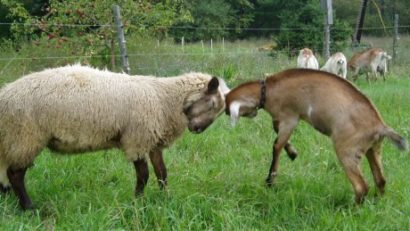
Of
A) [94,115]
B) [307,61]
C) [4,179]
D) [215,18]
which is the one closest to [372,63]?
[307,61]

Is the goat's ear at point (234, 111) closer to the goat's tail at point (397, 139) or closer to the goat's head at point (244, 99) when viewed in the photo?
the goat's head at point (244, 99)

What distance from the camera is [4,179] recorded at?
443 centimetres

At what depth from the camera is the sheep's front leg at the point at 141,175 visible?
4512mm

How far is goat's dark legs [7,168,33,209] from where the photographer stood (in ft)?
13.9

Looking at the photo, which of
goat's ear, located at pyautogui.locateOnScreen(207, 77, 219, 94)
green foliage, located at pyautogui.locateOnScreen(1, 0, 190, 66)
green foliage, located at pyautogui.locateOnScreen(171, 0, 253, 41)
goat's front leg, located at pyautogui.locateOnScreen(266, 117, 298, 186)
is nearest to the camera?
goat's ear, located at pyautogui.locateOnScreen(207, 77, 219, 94)

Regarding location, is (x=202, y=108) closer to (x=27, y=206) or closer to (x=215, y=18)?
(x=27, y=206)

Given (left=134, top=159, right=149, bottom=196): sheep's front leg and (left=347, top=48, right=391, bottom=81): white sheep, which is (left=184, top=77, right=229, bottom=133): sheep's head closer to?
(left=134, top=159, right=149, bottom=196): sheep's front leg

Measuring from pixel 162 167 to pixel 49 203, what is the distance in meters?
1.03

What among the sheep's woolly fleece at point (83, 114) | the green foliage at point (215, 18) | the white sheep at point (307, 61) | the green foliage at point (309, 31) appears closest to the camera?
the sheep's woolly fleece at point (83, 114)

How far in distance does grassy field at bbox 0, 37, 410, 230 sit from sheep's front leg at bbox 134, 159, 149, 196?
0.09m

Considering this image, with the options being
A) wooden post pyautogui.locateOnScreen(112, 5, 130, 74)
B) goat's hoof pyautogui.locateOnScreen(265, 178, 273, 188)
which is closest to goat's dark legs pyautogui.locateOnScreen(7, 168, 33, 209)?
goat's hoof pyautogui.locateOnScreen(265, 178, 273, 188)

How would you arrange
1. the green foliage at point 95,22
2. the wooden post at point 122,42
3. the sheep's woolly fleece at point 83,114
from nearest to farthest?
the sheep's woolly fleece at point 83,114, the wooden post at point 122,42, the green foliage at point 95,22

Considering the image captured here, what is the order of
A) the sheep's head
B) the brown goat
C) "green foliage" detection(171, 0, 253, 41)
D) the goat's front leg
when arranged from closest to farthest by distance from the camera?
1. the brown goat
2. the sheep's head
3. the goat's front leg
4. "green foliage" detection(171, 0, 253, 41)

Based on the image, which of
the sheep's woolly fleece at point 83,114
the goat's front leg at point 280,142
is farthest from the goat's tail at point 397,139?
the sheep's woolly fleece at point 83,114
